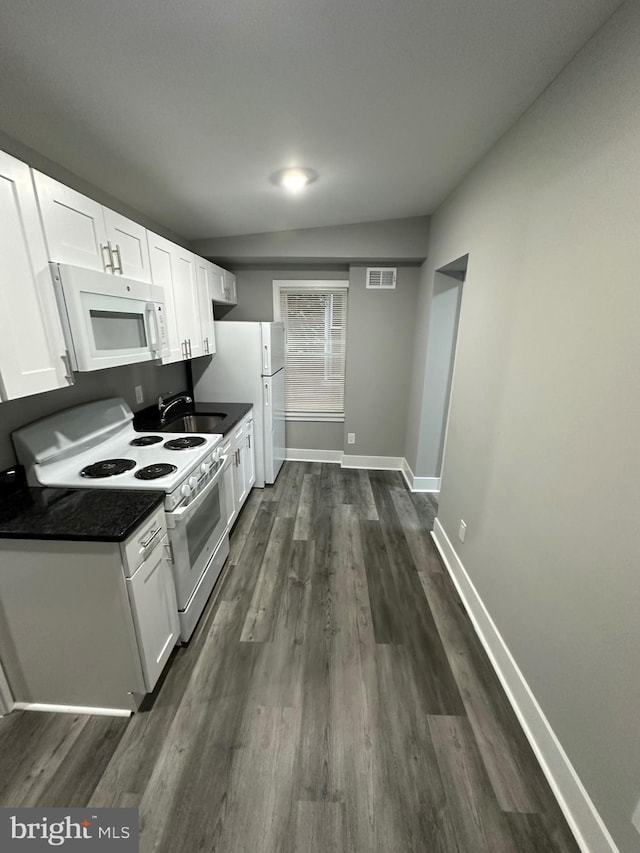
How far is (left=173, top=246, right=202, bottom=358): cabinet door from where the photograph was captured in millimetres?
2371

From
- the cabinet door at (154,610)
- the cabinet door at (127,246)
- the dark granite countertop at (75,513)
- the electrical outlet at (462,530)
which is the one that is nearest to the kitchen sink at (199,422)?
the cabinet door at (127,246)

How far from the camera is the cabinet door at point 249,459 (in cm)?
316

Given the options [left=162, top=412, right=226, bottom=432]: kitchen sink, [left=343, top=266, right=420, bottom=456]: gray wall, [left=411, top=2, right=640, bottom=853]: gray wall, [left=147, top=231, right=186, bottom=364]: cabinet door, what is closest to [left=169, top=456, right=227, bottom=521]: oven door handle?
[left=162, top=412, right=226, bottom=432]: kitchen sink

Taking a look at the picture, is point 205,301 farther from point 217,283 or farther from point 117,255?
point 117,255

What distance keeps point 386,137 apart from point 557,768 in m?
2.86

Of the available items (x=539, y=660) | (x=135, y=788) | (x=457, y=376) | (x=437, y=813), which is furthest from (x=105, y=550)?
(x=457, y=376)

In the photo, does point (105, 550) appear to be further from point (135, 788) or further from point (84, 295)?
point (84, 295)

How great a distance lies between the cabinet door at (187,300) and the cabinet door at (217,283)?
16.8 inches

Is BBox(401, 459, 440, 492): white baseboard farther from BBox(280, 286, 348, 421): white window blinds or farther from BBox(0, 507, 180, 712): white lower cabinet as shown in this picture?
BBox(0, 507, 180, 712): white lower cabinet

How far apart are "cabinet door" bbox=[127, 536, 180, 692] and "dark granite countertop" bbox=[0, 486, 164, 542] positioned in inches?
→ 8.7

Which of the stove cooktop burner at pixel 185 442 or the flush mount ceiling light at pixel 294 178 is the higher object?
the flush mount ceiling light at pixel 294 178

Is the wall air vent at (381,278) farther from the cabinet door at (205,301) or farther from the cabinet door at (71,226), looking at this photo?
the cabinet door at (71,226)

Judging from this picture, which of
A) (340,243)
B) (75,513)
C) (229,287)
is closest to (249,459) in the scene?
(229,287)

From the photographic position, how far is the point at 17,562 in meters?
1.29
